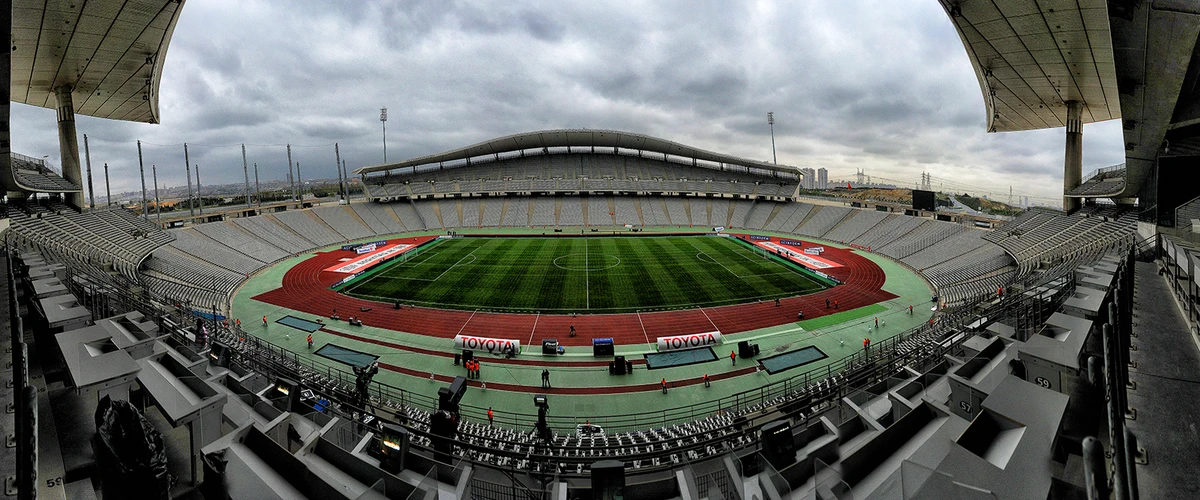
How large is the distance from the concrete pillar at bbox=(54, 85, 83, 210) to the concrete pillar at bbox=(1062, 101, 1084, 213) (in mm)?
63879

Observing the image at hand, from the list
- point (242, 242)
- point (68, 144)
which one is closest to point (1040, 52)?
point (242, 242)

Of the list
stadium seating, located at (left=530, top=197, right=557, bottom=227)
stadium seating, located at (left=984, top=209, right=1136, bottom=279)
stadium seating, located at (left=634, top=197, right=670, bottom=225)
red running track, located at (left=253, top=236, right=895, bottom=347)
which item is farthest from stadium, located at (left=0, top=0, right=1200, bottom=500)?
stadium seating, located at (left=634, top=197, right=670, bottom=225)

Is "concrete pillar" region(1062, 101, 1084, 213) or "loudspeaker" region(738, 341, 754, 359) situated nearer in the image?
"loudspeaker" region(738, 341, 754, 359)

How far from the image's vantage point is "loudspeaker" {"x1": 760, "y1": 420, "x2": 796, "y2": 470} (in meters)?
5.75

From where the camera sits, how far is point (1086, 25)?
16.7 metres

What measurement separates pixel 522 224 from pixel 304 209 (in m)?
26.5

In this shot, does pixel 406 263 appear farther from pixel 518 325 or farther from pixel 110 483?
pixel 110 483

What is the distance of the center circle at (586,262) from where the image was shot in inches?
1382

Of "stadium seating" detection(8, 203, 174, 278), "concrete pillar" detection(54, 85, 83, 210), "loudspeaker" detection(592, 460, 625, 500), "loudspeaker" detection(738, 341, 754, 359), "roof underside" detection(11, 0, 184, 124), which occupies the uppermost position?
"roof underside" detection(11, 0, 184, 124)

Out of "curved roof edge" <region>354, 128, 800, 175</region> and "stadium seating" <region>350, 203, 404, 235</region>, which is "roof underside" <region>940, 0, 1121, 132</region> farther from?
"stadium seating" <region>350, 203, 404, 235</region>

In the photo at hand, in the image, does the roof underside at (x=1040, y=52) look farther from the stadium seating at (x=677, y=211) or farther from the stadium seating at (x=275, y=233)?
the stadium seating at (x=275, y=233)

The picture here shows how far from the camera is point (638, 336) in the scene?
20.2 metres

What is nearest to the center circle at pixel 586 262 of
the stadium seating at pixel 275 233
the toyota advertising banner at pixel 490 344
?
the toyota advertising banner at pixel 490 344

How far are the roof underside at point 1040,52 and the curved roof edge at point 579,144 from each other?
1440 inches
